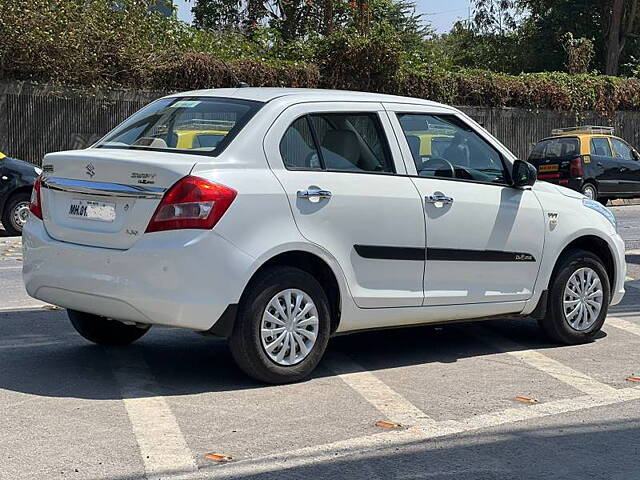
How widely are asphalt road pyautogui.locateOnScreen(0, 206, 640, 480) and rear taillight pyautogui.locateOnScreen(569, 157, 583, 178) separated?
623 inches

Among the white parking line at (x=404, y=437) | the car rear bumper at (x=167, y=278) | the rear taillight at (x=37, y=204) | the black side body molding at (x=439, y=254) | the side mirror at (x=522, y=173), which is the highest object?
the side mirror at (x=522, y=173)

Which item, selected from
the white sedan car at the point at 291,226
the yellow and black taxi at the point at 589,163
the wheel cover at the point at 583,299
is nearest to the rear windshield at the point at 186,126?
the white sedan car at the point at 291,226

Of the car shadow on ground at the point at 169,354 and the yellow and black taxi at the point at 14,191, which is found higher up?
the yellow and black taxi at the point at 14,191

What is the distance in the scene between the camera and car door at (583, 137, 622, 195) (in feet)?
80.8

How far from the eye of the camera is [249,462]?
523 cm

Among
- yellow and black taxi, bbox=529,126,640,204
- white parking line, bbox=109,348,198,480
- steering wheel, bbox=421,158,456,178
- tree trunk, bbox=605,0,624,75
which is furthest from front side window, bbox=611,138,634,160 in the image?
white parking line, bbox=109,348,198,480

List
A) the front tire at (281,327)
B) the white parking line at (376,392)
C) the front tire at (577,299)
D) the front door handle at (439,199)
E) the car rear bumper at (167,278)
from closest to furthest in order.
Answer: the white parking line at (376,392), the car rear bumper at (167,278), the front tire at (281,327), the front door handle at (439,199), the front tire at (577,299)

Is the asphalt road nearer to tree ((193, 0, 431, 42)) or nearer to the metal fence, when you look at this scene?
the metal fence

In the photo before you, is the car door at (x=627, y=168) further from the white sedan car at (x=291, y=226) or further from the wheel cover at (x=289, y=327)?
the wheel cover at (x=289, y=327)

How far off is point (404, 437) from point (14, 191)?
38.3 feet

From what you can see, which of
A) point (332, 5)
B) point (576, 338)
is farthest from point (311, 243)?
point (332, 5)

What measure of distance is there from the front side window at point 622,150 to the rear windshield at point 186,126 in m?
19.5

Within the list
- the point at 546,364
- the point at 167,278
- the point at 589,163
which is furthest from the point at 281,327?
the point at 589,163

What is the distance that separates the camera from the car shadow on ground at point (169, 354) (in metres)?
6.66
